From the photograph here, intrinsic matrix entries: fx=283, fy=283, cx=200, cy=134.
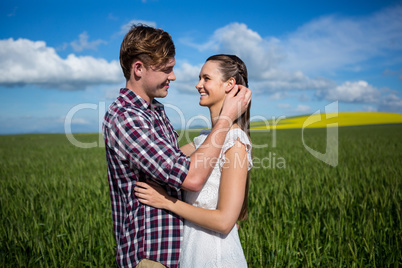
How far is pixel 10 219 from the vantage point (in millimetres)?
3934

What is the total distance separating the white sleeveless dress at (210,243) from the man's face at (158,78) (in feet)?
1.61

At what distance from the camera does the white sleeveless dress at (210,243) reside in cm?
153

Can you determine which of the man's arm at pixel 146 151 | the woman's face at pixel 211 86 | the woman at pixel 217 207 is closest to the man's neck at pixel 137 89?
the man's arm at pixel 146 151

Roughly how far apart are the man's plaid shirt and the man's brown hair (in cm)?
23

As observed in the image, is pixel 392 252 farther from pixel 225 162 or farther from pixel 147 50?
pixel 147 50

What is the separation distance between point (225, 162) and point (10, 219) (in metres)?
3.81

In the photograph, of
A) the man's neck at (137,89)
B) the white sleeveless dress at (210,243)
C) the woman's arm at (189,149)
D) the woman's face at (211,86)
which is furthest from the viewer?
the woman's arm at (189,149)

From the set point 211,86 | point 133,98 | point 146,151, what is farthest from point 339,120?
point 146,151

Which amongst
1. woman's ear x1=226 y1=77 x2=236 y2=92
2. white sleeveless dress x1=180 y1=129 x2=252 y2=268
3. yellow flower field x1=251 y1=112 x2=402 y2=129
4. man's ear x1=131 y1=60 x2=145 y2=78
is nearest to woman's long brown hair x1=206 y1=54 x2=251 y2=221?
woman's ear x1=226 y1=77 x2=236 y2=92

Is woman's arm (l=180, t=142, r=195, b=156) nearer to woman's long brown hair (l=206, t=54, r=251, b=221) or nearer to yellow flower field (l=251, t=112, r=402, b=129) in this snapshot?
woman's long brown hair (l=206, t=54, r=251, b=221)

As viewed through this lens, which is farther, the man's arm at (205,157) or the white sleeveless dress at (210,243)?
the white sleeveless dress at (210,243)

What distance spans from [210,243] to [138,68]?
3.47ft

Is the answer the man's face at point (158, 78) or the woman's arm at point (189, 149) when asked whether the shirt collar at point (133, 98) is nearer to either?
the man's face at point (158, 78)

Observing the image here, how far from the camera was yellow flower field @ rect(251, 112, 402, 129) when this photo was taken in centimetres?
4384
